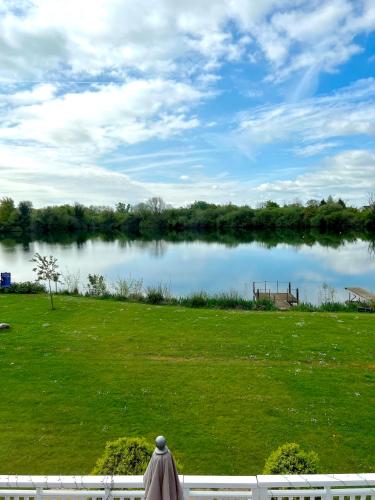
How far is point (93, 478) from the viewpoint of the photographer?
11.0ft

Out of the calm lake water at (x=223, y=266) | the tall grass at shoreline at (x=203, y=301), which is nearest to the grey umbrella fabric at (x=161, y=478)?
the tall grass at shoreline at (x=203, y=301)

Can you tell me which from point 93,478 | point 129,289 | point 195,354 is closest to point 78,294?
point 129,289

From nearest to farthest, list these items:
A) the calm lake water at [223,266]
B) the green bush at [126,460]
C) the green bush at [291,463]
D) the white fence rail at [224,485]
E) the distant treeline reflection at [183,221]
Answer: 1. the white fence rail at [224,485]
2. the green bush at [291,463]
3. the green bush at [126,460]
4. the calm lake water at [223,266]
5. the distant treeline reflection at [183,221]

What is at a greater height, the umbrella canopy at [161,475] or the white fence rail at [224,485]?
the umbrella canopy at [161,475]

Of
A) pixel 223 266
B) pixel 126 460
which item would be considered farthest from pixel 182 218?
pixel 126 460

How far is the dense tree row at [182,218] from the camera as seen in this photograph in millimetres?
82000

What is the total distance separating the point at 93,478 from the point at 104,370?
20.5 feet

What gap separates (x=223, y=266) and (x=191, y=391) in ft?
105

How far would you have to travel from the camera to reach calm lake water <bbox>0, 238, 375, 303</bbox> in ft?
103

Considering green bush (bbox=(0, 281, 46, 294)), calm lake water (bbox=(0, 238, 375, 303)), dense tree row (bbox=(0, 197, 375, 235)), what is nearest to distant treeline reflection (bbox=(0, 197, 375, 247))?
dense tree row (bbox=(0, 197, 375, 235))

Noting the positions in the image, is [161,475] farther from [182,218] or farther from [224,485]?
[182,218]

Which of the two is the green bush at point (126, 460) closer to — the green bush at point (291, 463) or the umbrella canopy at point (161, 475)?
the umbrella canopy at point (161, 475)

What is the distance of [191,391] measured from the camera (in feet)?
26.8

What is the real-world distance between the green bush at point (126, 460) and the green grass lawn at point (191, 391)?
5.63ft
